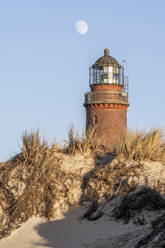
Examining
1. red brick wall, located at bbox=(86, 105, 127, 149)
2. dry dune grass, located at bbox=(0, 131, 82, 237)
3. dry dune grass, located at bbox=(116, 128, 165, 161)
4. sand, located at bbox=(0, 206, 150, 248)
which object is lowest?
sand, located at bbox=(0, 206, 150, 248)

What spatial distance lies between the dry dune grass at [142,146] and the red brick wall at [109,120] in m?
17.0

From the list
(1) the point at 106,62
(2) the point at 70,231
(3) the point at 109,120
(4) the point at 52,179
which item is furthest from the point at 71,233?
(1) the point at 106,62

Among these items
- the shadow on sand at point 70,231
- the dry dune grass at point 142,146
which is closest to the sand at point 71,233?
the shadow on sand at point 70,231

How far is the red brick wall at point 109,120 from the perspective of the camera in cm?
3089

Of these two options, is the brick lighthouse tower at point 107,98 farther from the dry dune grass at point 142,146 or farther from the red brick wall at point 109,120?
the dry dune grass at point 142,146

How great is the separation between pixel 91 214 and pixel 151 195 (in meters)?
1.57

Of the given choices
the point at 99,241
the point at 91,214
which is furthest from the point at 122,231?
the point at 91,214

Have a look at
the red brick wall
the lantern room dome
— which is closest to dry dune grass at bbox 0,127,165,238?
the red brick wall

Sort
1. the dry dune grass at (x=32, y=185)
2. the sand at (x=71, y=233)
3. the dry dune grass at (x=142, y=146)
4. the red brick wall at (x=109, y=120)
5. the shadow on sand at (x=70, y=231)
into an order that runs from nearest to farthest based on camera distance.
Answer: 1. the sand at (x=71, y=233)
2. the shadow on sand at (x=70, y=231)
3. the dry dune grass at (x=32, y=185)
4. the dry dune grass at (x=142, y=146)
5. the red brick wall at (x=109, y=120)

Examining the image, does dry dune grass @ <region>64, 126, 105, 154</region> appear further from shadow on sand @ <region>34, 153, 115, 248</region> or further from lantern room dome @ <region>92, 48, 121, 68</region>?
lantern room dome @ <region>92, 48, 121, 68</region>

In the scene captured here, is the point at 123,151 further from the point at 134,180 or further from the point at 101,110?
the point at 101,110

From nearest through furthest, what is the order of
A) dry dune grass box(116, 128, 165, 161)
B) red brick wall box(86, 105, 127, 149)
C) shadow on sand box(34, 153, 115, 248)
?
shadow on sand box(34, 153, 115, 248) → dry dune grass box(116, 128, 165, 161) → red brick wall box(86, 105, 127, 149)

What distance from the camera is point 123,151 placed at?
42.6 feet

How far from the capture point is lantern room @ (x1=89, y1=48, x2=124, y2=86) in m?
32.4
